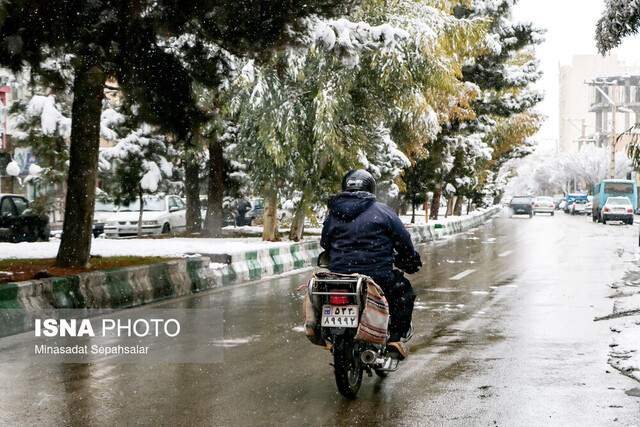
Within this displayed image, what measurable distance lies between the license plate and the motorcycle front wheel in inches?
5.9

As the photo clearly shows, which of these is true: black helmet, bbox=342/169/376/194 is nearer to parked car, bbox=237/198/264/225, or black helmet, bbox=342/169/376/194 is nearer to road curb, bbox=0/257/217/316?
road curb, bbox=0/257/217/316

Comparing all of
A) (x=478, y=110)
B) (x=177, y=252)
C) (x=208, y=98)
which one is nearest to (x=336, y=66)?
(x=208, y=98)

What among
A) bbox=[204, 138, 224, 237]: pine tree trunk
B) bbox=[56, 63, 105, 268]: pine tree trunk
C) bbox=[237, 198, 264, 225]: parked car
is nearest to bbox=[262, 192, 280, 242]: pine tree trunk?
bbox=[204, 138, 224, 237]: pine tree trunk

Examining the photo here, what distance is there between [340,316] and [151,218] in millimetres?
23927

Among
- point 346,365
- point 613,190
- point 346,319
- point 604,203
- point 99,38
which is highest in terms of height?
point 99,38

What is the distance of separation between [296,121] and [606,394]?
15154 mm

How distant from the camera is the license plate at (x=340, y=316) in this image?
5953 mm

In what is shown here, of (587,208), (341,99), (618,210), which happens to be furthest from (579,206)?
(341,99)

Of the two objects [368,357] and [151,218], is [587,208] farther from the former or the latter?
[368,357]

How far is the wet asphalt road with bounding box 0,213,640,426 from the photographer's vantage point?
18.6 ft

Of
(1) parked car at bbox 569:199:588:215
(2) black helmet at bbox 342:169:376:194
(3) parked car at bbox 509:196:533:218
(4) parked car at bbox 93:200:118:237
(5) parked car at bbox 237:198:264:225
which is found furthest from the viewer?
(1) parked car at bbox 569:199:588:215

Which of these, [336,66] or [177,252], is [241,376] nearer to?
[177,252]

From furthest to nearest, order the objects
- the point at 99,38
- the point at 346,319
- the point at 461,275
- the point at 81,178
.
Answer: the point at 461,275, the point at 81,178, the point at 99,38, the point at 346,319

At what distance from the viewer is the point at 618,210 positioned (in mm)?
48438
